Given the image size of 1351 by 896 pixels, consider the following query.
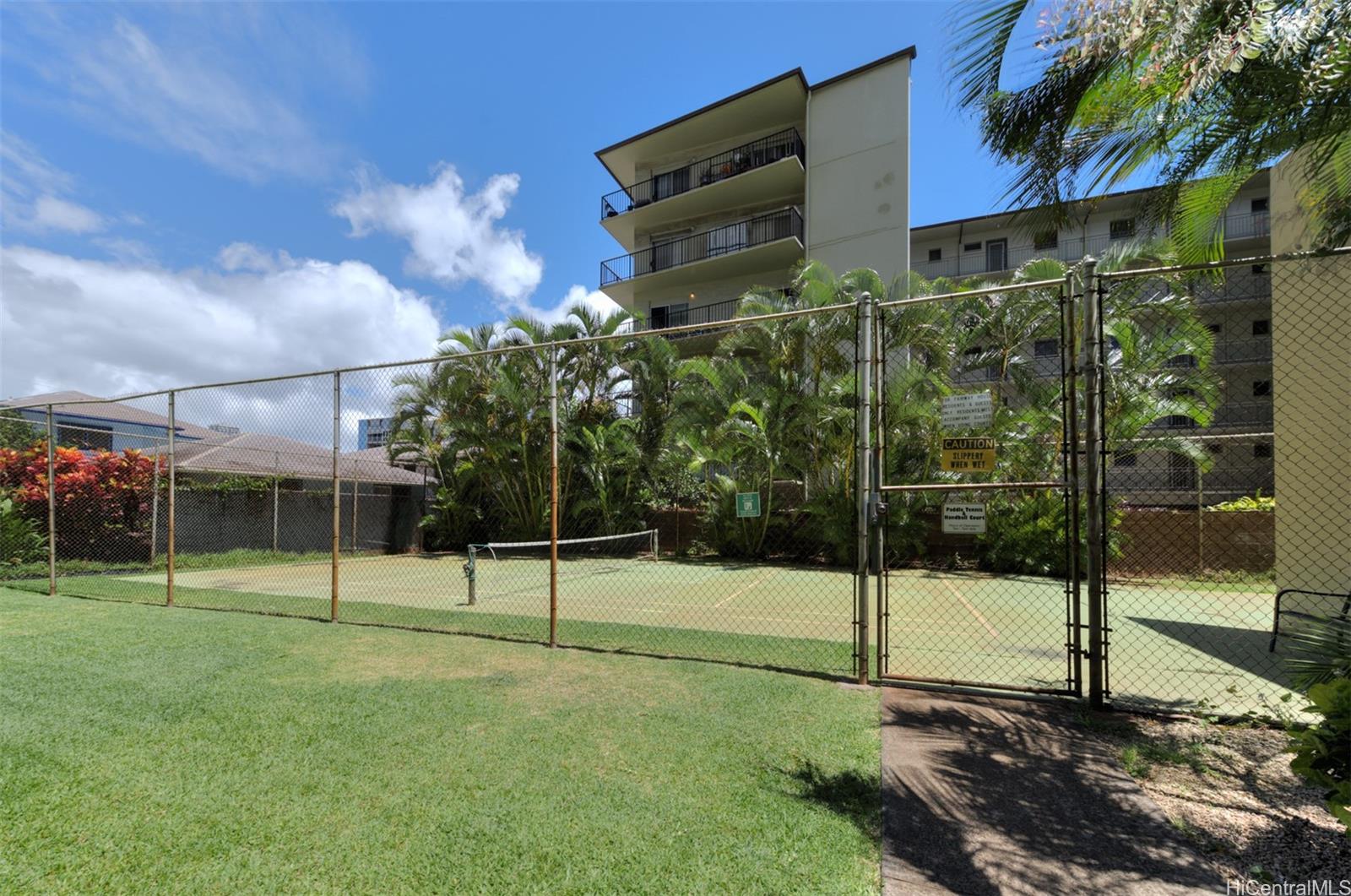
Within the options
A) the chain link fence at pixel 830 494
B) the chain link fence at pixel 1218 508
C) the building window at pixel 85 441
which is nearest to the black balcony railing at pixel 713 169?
the chain link fence at pixel 830 494

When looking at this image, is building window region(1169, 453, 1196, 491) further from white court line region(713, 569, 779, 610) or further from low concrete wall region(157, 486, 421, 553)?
low concrete wall region(157, 486, 421, 553)

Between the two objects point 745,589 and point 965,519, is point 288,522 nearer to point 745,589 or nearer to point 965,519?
point 745,589

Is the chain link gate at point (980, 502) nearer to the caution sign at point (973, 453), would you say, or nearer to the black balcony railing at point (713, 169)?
the caution sign at point (973, 453)

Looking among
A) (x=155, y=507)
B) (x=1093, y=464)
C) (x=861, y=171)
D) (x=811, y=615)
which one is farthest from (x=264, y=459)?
(x=861, y=171)

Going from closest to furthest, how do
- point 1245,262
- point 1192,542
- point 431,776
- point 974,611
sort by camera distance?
point 431,776
point 1245,262
point 974,611
point 1192,542

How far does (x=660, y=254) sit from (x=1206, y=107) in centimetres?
Result: 2356

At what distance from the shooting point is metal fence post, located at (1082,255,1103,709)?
4.00 meters

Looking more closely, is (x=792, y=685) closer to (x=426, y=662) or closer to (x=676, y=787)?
(x=676, y=787)

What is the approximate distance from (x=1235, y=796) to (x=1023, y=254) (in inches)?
1208

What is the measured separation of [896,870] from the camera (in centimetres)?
232

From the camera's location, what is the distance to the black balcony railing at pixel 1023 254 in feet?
82.0

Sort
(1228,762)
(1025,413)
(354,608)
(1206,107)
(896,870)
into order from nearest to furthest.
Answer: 1. (896,870)
2. (1228,762)
3. (1206,107)
4. (354,608)
5. (1025,413)

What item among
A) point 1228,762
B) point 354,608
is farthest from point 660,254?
point 1228,762

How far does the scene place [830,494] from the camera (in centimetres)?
1412
